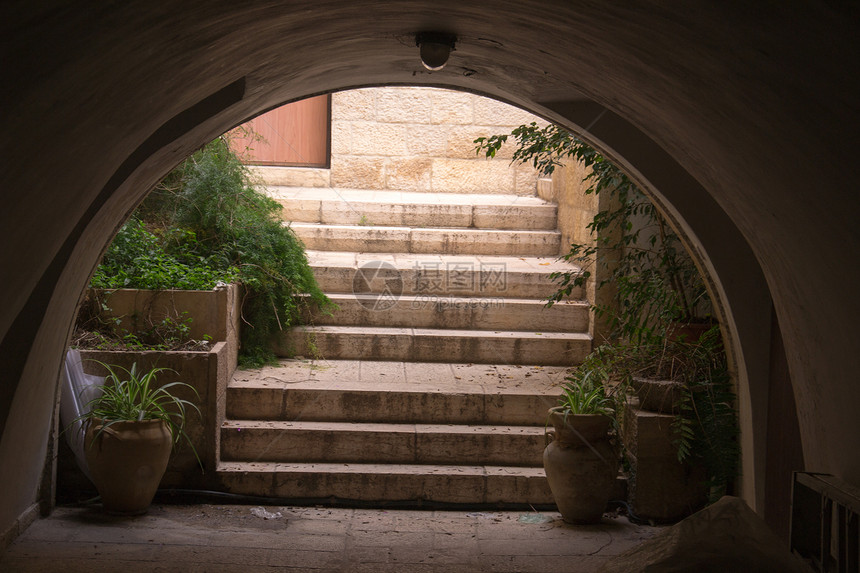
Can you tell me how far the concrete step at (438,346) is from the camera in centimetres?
750

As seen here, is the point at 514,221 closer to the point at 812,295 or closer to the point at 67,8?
the point at 812,295

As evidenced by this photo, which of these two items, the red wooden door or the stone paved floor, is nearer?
the stone paved floor

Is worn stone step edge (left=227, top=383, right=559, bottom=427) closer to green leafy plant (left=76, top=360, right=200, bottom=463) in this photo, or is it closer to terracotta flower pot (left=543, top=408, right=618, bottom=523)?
green leafy plant (left=76, top=360, right=200, bottom=463)

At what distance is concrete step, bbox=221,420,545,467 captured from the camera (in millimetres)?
6199

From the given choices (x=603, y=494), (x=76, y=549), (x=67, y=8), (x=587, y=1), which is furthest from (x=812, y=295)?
(x=76, y=549)

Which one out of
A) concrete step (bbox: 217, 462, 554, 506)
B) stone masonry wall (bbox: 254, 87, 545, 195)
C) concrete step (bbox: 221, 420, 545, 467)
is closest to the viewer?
concrete step (bbox: 217, 462, 554, 506)

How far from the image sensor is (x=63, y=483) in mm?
5707

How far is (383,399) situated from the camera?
21.5 ft

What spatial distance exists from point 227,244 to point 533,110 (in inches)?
122

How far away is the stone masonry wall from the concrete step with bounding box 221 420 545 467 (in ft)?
18.9

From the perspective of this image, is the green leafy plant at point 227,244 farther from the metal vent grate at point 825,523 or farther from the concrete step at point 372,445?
the metal vent grate at point 825,523

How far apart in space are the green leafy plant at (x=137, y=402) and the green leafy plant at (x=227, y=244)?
1.07m

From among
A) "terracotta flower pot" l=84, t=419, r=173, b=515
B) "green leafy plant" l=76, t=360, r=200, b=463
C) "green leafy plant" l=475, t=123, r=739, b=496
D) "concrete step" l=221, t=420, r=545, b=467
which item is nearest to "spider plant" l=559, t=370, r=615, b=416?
"green leafy plant" l=475, t=123, r=739, b=496

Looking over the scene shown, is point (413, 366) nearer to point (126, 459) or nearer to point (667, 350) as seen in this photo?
point (667, 350)
